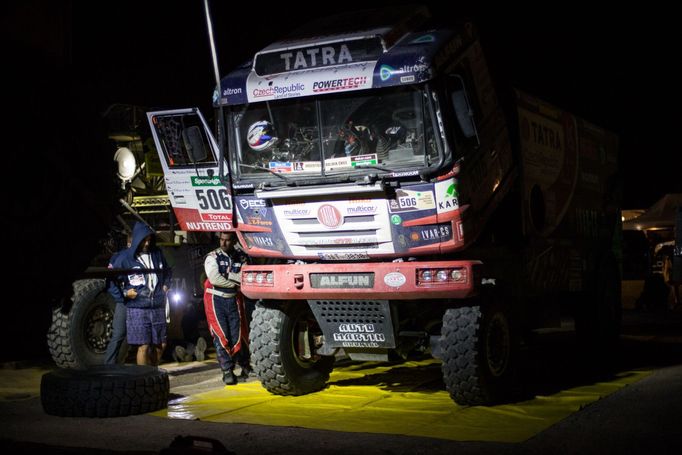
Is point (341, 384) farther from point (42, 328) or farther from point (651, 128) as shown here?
point (651, 128)

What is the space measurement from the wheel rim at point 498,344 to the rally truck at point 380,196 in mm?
17

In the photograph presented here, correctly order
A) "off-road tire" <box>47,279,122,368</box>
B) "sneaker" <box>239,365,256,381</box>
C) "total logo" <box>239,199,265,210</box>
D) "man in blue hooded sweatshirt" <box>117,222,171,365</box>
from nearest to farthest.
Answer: "total logo" <box>239,199,265,210</box> → "man in blue hooded sweatshirt" <box>117,222,171,365</box> → "sneaker" <box>239,365,256,381</box> → "off-road tire" <box>47,279,122,368</box>

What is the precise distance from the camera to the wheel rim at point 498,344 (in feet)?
31.0

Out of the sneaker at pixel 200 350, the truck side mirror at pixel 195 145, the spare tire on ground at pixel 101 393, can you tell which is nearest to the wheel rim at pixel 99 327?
the sneaker at pixel 200 350

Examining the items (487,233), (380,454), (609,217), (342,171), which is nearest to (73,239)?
(380,454)

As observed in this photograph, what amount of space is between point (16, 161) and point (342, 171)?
5499 mm

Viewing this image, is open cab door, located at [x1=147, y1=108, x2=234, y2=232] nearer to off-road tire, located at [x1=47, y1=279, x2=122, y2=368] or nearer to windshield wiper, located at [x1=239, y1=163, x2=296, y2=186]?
windshield wiper, located at [x1=239, y1=163, x2=296, y2=186]

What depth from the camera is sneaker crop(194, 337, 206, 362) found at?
549 inches

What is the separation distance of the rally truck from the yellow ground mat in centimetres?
33

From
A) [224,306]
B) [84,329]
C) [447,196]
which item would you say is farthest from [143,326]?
[447,196]

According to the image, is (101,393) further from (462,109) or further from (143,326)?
(462,109)

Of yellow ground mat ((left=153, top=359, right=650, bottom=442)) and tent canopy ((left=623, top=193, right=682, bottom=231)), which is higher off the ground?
tent canopy ((left=623, top=193, right=682, bottom=231))

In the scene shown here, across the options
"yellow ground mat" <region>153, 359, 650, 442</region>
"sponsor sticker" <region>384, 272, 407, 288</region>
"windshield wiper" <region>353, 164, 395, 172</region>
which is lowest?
"yellow ground mat" <region>153, 359, 650, 442</region>

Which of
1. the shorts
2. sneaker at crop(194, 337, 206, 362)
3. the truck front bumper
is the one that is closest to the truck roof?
the truck front bumper
